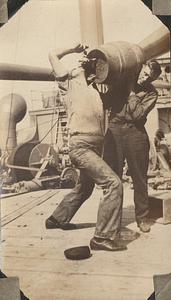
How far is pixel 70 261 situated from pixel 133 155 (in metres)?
0.51

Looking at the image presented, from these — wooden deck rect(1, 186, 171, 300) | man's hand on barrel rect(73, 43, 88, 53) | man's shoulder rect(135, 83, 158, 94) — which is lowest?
wooden deck rect(1, 186, 171, 300)

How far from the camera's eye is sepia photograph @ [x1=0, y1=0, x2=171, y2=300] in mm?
1625

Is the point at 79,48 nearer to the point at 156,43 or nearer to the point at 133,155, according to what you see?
the point at 156,43

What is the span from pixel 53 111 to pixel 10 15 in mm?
434

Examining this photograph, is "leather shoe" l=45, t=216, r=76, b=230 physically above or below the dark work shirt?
below

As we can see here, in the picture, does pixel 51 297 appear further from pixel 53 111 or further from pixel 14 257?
pixel 53 111

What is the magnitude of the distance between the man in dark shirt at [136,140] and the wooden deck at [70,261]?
0.15 ft

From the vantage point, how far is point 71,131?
5.40 feet

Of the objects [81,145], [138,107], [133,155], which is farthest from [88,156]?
[138,107]

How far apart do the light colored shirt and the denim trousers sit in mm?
37

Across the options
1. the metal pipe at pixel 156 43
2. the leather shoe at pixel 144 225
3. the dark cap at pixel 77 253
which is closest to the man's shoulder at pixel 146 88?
the metal pipe at pixel 156 43

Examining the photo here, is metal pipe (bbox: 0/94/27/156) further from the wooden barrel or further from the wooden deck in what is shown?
the wooden barrel

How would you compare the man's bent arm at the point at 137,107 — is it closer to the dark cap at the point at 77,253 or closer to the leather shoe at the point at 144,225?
the leather shoe at the point at 144,225

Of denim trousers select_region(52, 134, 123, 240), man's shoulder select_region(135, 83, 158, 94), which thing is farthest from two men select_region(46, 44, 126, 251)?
man's shoulder select_region(135, 83, 158, 94)
